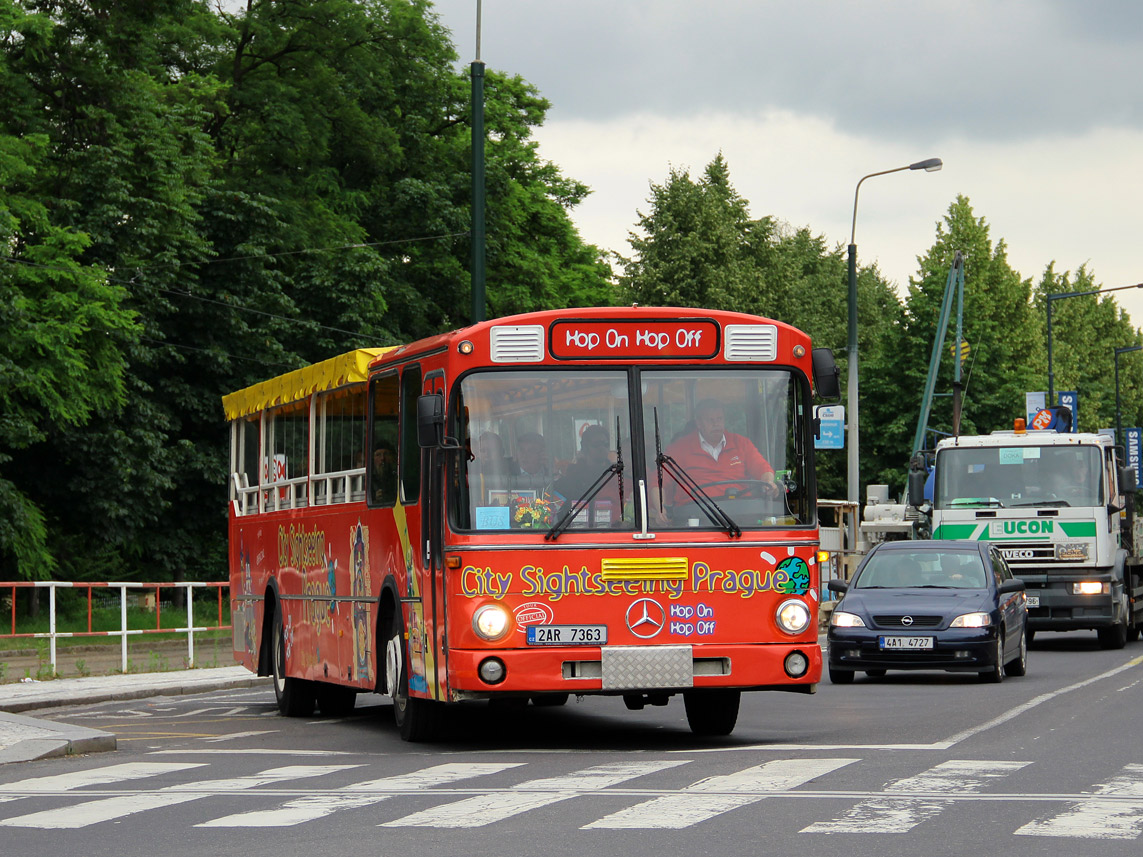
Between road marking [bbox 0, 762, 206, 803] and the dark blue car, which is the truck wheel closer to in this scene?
the dark blue car

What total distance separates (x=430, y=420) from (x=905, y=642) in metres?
9.15

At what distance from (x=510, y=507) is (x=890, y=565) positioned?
998 cm

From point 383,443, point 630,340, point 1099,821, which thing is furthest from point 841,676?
point 1099,821

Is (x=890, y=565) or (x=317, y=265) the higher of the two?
(x=317, y=265)

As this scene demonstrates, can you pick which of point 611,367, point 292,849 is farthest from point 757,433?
point 292,849

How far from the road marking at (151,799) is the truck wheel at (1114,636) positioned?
19.1m

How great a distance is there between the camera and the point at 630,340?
13.3m

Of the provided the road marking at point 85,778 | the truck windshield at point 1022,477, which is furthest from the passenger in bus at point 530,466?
the truck windshield at point 1022,477

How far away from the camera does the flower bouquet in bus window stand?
13.0 metres

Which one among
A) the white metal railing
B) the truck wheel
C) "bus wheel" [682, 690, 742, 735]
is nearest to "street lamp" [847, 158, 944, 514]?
the truck wheel

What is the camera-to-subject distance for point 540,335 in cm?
1323

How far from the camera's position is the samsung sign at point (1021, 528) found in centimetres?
2778

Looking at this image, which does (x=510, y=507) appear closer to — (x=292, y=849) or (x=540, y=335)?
(x=540, y=335)

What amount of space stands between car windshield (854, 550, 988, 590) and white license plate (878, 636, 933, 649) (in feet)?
3.78
